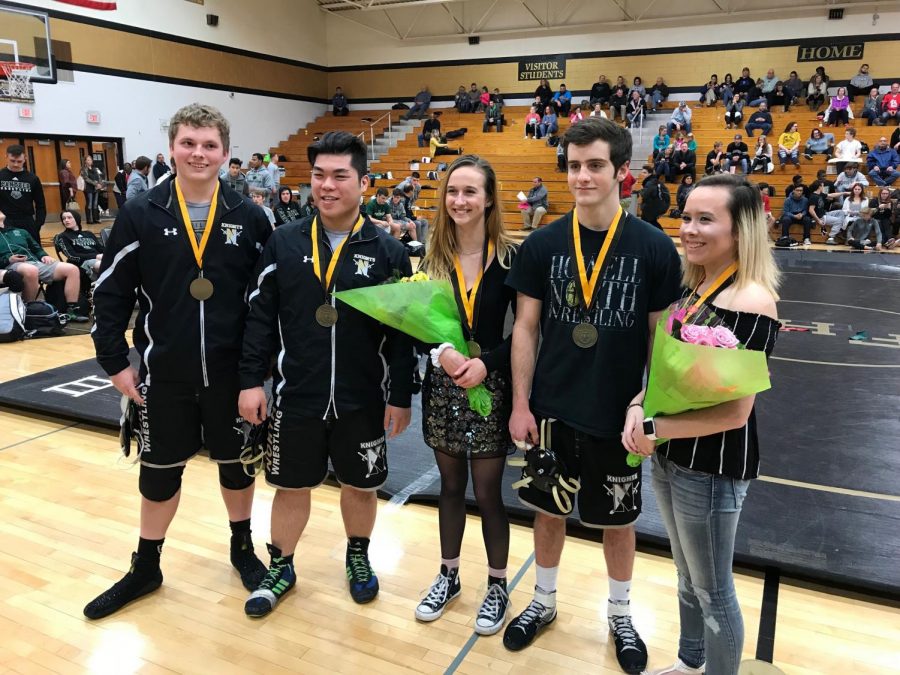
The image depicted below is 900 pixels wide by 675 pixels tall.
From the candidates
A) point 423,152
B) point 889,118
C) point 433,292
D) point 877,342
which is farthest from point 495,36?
point 433,292

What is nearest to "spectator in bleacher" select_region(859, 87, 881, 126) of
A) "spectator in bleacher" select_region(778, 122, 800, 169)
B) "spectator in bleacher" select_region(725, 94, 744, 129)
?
"spectator in bleacher" select_region(778, 122, 800, 169)

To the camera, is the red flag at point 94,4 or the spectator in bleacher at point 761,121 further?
the spectator in bleacher at point 761,121

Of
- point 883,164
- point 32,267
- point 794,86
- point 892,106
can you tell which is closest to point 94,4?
point 32,267

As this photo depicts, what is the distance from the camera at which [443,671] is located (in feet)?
6.98

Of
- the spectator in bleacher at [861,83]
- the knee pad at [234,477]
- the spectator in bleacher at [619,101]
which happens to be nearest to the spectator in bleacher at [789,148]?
the spectator in bleacher at [861,83]

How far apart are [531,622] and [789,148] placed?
52.0 feet

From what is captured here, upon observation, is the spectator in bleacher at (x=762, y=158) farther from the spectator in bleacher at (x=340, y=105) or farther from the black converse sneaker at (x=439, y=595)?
the black converse sneaker at (x=439, y=595)

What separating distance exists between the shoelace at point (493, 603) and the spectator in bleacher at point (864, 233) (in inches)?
505

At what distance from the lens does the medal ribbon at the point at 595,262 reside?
6.50ft

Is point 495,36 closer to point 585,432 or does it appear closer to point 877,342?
point 877,342

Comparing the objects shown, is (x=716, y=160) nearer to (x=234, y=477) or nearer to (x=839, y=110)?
(x=839, y=110)

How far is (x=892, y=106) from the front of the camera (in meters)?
15.3

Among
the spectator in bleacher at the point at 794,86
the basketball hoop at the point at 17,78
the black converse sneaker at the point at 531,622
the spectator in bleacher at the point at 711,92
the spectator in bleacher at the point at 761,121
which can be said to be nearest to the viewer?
the black converse sneaker at the point at 531,622

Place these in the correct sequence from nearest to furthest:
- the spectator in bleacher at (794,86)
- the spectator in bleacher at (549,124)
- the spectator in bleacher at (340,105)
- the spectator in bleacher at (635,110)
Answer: the spectator in bleacher at (794,86), the spectator in bleacher at (635,110), the spectator in bleacher at (549,124), the spectator in bleacher at (340,105)
